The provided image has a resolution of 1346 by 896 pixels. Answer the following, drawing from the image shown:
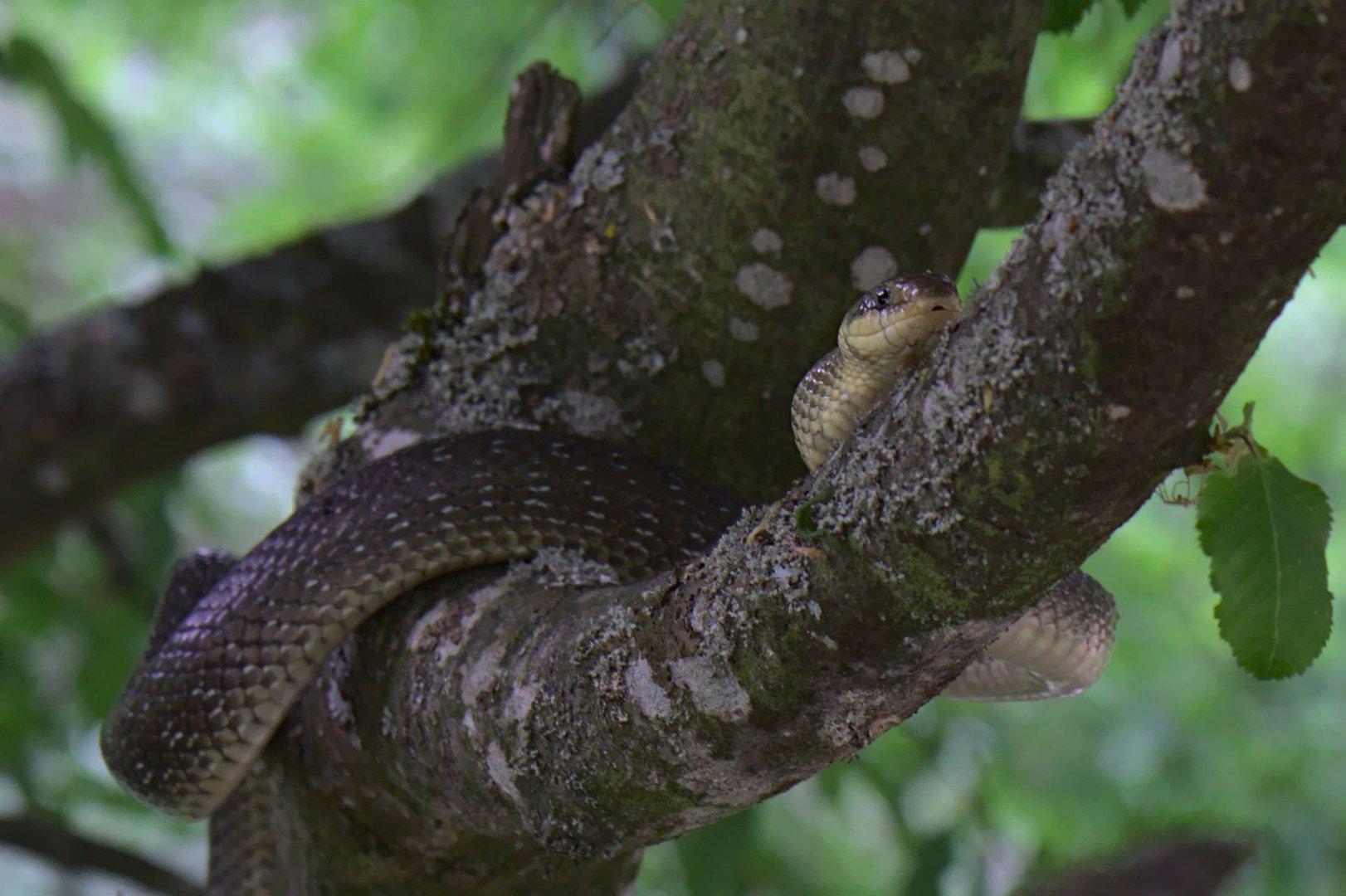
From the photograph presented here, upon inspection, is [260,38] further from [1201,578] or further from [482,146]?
[1201,578]

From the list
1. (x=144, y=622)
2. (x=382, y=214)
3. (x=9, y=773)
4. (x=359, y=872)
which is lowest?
(x=359, y=872)

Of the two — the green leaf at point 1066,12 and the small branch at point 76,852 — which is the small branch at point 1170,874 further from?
the small branch at point 76,852

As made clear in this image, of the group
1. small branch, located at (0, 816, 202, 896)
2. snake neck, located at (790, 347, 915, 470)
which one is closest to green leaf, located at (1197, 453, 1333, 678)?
snake neck, located at (790, 347, 915, 470)

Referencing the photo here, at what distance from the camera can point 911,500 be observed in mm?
1140

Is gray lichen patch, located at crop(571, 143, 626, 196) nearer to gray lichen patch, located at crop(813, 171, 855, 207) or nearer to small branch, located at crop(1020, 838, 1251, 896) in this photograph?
gray lichen patch, located at crop(813, 171, 855, 207)

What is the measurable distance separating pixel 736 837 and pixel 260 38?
6.24m

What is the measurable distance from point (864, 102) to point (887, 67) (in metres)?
0.07

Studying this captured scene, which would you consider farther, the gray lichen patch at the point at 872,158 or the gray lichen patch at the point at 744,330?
the gray lichen patch at the point at 744,330

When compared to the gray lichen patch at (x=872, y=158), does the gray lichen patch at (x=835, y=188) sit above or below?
below

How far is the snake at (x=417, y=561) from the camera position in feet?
7.05

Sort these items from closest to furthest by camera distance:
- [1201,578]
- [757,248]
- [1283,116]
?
[1283,116] < [757,248] < [1201,578]

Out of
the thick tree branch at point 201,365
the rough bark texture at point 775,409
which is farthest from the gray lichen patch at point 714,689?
the thick tree branch at point 201,365

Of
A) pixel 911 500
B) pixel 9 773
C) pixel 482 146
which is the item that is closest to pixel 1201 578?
pixel 482 146

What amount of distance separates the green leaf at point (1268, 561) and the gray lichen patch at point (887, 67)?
1085 mm
